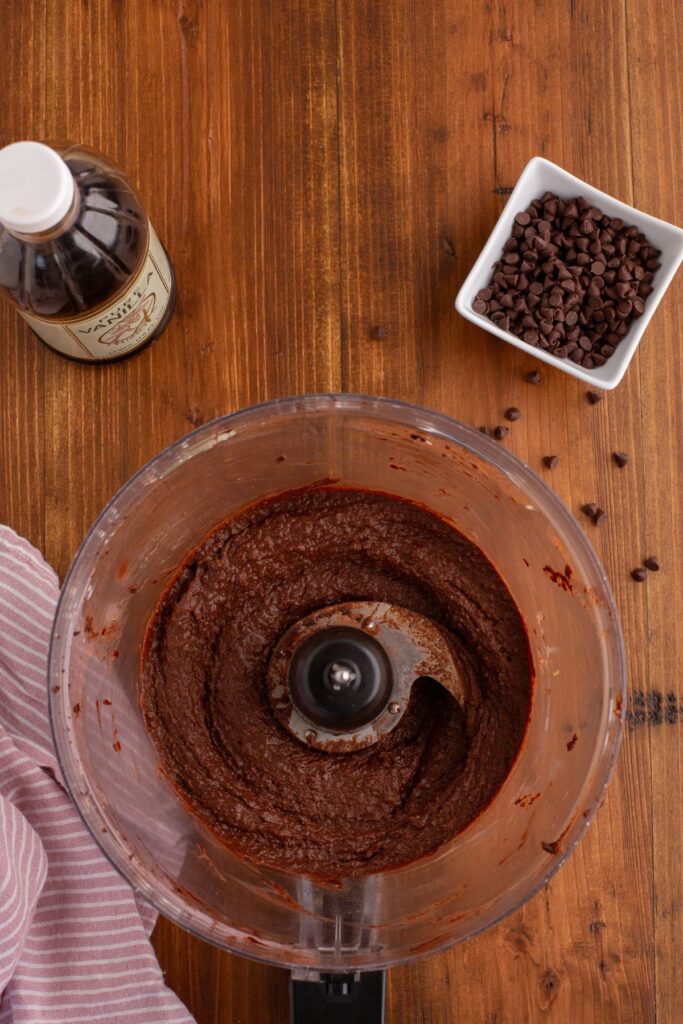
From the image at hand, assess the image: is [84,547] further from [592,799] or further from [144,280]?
[592,799]

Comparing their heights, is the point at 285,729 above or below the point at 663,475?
below

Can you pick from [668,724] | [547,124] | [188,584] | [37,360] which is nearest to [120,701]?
[188,584]

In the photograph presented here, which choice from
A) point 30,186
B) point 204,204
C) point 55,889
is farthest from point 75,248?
point 55,889

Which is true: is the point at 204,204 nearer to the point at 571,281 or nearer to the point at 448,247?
the point at 448,247

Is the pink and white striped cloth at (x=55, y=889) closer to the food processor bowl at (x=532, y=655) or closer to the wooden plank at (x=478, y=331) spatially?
the food processor bowl at (x=532, y=655)

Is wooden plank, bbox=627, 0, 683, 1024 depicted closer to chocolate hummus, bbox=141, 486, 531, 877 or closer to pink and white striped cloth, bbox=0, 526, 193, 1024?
chocolate hummus, bbox=141, 486, 531, 877

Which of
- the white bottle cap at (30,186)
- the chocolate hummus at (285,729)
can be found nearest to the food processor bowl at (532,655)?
the chocolate hummus at (285,729)

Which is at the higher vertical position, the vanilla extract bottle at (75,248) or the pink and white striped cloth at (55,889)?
the vanilla extract bottle at (75,248)
